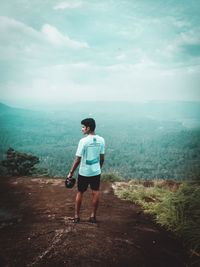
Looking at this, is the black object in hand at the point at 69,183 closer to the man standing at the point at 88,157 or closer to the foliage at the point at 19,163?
the man standing at the point at 88,157

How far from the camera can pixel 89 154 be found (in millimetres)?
4656

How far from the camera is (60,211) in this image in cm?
587

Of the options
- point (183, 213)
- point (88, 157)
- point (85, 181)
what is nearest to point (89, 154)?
point (88, 157)

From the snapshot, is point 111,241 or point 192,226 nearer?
point 111,241

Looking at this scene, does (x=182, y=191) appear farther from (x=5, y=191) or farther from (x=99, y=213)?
(x=5, y=191)

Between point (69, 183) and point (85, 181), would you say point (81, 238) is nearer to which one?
point (85, 181)

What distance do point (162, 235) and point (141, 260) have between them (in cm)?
131

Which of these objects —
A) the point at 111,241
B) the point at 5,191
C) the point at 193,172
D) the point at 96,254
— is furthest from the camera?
the point at 5,191

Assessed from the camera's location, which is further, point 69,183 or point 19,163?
point 19,163

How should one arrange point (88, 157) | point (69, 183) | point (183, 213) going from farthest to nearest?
point (183, 213) < point (69, 183) < point (88, 157)

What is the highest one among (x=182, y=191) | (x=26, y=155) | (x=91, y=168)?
(x=91, y=168)

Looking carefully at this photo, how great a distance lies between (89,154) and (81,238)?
155 centimetres

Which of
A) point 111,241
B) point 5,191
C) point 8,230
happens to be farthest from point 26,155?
point 111,241

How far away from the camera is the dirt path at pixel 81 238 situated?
3336 millimetres
